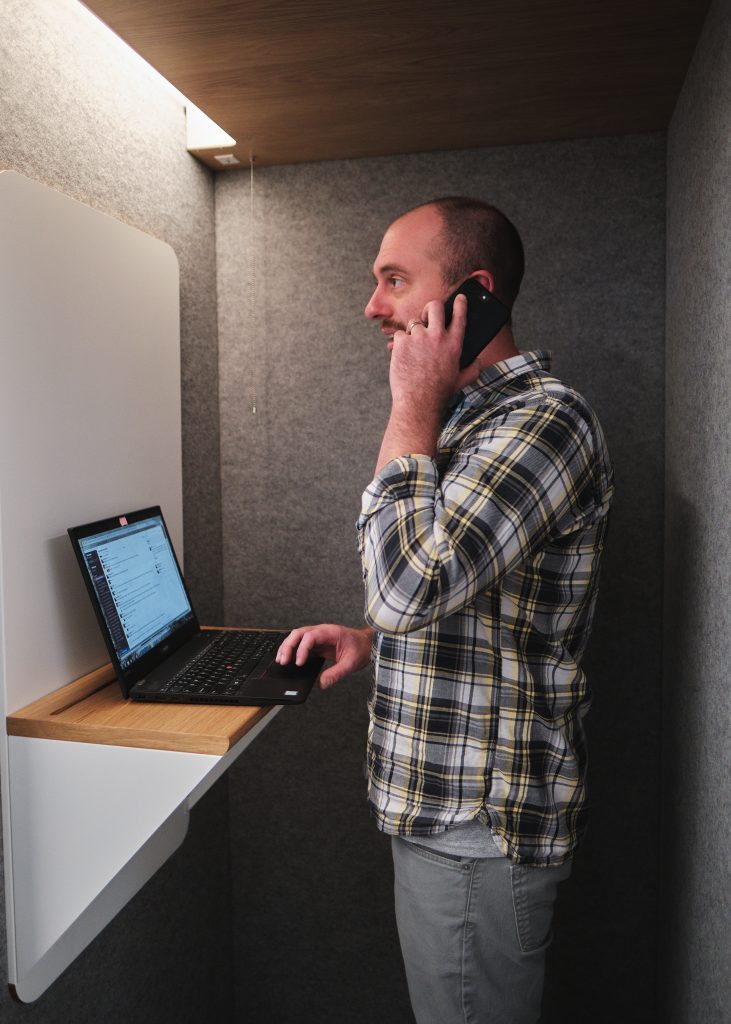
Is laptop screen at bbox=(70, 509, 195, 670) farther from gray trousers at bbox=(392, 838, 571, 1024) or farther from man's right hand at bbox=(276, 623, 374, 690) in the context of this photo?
gray trousers at bbox=(392, 838, 571, 1024)

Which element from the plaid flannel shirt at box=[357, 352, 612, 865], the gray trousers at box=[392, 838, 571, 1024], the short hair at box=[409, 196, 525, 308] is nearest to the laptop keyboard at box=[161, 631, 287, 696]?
the plaid flannel shirt at box=[357, 352, 612, 865]

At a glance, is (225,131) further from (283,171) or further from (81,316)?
(81,316)

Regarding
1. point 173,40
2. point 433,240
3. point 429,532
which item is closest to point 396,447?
point 429,532

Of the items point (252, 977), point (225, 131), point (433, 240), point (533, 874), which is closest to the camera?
point (533, 874)

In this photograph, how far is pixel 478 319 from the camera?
97 cm

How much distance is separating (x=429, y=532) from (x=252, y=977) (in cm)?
135

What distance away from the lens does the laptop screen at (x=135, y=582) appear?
1002mm

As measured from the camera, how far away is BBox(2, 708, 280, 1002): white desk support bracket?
92cm

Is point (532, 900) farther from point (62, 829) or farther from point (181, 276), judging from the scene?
point (181, 276)

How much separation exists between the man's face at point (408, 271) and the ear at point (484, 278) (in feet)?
0.14

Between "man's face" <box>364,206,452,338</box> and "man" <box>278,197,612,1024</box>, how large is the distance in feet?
0.42

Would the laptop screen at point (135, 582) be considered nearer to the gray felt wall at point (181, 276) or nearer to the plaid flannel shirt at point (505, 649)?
the gray felt wall at point (181, 276)

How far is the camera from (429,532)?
810mm

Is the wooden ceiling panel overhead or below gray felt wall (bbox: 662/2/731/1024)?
overhead
